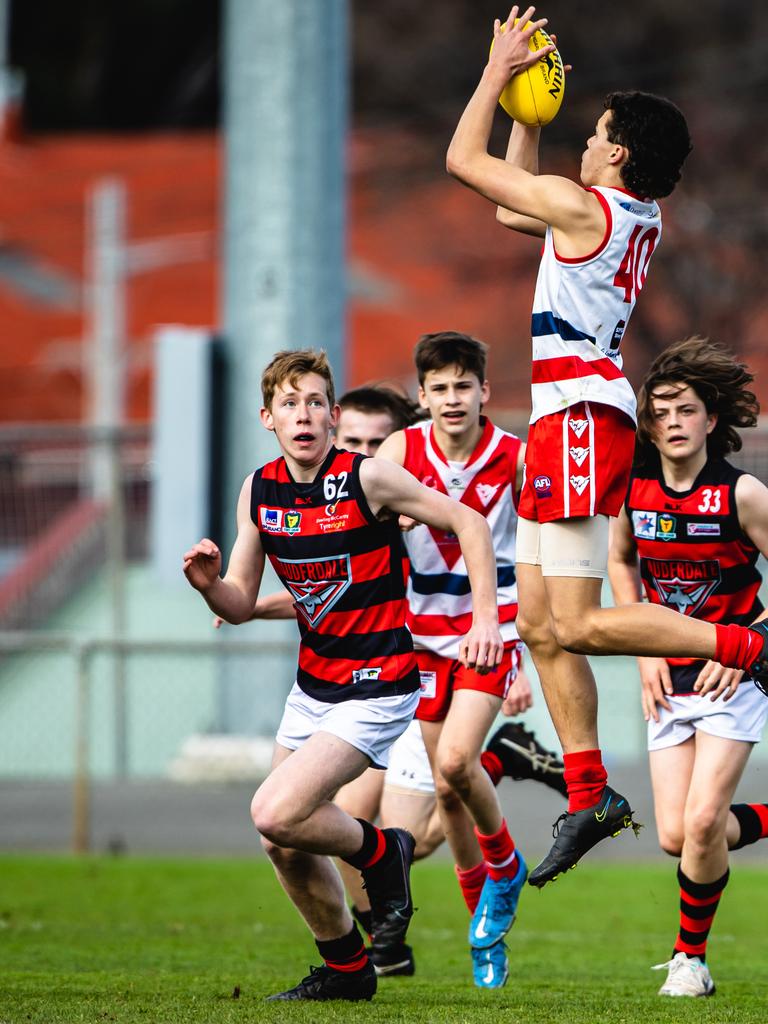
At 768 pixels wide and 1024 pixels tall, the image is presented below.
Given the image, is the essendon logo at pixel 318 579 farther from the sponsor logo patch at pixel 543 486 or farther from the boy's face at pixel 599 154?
the boy's face at pixel 599 154

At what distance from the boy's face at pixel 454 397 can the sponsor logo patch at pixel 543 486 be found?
3.42 ft

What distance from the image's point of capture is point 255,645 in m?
12.3

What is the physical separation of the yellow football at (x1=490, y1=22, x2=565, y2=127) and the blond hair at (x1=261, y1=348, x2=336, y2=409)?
3.69 feet

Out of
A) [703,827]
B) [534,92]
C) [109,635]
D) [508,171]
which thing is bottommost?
[109,635]

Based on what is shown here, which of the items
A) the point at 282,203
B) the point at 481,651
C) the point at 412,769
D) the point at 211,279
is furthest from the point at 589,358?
the point at 211,279

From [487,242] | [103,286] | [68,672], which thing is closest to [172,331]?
[68,672]

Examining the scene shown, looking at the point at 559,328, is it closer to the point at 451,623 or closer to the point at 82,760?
the point at 451,623

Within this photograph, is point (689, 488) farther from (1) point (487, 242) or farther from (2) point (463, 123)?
(1) point (487, 242)

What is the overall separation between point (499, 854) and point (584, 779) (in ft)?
3.85

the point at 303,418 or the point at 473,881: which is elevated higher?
the point at 303,418

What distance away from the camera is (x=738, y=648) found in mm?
5812

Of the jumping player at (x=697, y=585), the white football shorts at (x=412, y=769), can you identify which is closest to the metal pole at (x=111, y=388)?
the white football shorts at (x=412, y=769)

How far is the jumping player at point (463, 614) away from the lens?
6.87 m

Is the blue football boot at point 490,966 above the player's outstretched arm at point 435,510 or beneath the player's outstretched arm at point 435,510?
beneath
